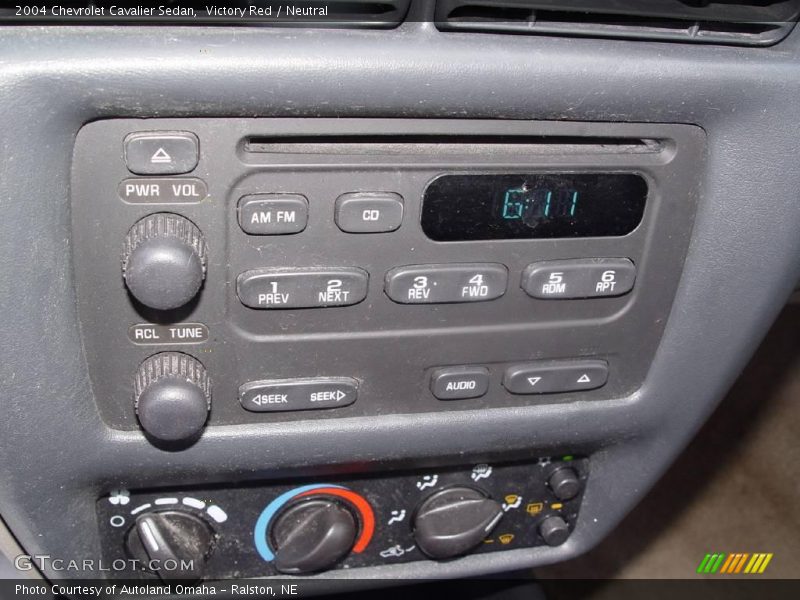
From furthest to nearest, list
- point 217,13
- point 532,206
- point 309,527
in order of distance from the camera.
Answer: point 309,527
point 532,206
point 217,13

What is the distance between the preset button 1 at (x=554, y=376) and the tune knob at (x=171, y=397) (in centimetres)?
25

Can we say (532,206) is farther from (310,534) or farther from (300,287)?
(310,534)

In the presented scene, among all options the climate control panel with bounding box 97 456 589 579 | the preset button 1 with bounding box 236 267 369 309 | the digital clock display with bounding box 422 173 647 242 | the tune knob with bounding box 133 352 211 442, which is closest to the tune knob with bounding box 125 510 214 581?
the climate control panel with bounding box 97 456 589 579

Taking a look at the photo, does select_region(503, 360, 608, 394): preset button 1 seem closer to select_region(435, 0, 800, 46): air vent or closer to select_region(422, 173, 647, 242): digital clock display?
select_region(422, 173, 647, 242): digital clock display

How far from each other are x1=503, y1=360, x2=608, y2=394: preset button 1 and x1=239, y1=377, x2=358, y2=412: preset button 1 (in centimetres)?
13

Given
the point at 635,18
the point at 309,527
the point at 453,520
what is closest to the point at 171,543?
the point at 309,527

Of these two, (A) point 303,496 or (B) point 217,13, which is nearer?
(B) point 217,13

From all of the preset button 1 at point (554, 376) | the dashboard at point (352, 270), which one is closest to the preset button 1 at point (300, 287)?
the dashboard at point (352, 270)

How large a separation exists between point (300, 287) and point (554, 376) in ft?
0.77

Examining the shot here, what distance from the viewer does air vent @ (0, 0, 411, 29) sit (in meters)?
0.48

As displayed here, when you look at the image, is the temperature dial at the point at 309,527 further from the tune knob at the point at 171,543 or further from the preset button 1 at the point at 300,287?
the preset button 1 at the point at 300,287

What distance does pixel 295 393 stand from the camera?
2.07 feet

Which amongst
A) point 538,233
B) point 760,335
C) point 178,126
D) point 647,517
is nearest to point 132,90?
point 178,126

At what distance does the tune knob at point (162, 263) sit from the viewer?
0.53 m
